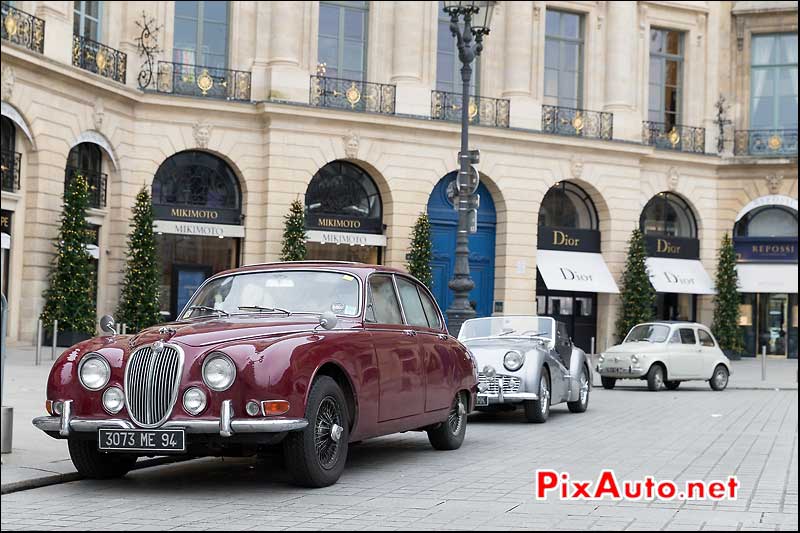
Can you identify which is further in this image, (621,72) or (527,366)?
(621,72)

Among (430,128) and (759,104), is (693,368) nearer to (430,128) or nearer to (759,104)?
(430,128)

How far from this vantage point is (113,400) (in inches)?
316

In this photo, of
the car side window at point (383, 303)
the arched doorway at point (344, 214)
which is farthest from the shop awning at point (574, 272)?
the car side window at point (383, 303)

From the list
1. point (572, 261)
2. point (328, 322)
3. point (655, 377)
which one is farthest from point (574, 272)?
point (328, 322)

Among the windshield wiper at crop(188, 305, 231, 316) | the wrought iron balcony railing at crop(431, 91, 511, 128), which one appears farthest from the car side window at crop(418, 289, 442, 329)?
the wrought iron balcony railing at crop(431, 91, 511, 128)

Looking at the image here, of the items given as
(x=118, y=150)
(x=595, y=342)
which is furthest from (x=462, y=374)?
(x=595, y=342)

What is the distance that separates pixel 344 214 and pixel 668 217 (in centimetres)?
1325

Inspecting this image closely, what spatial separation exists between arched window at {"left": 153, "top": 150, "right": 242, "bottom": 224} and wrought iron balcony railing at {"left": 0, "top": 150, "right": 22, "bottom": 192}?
5.10 meters

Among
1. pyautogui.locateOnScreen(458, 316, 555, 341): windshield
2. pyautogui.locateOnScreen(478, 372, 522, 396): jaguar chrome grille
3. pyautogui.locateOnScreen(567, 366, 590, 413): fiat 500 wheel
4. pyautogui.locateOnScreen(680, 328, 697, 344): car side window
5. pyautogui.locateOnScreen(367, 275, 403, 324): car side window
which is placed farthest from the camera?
pyautogui.locateOnScreen(680, 328, 697, 344): car side window

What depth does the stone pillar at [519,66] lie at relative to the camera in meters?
35.7

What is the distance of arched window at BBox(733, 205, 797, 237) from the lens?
4062 cm

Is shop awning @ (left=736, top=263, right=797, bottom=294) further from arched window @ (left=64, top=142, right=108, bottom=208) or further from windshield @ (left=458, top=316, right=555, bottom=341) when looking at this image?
windshield @ (left=458, top=316, right=555, bottom=341)

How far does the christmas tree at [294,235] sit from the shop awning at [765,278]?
17.3 m

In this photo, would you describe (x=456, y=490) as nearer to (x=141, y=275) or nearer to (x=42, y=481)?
(x=42, y=481)
